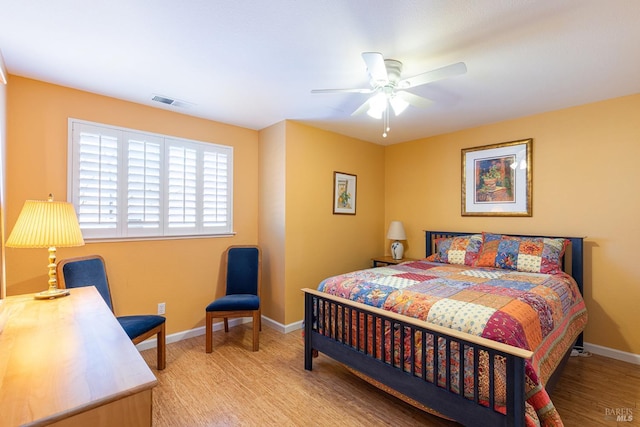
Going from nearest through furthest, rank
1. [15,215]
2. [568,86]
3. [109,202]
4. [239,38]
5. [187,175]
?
[239,38] < [15,215] < [568,86] < [109,202] < [187,175]

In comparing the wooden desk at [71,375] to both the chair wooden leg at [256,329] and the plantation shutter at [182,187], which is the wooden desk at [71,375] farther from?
the plantation shutter at [182,187]

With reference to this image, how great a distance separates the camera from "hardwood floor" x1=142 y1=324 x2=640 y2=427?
2047 millimetres

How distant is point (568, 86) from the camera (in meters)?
2.68

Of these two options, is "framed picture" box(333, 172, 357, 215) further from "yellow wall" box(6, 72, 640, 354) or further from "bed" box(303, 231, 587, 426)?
"bed" box(303, 231, 587, 426)

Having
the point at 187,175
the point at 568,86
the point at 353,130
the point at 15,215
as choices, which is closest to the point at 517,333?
the point at 568,86

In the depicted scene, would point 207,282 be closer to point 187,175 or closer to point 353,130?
point 187,175

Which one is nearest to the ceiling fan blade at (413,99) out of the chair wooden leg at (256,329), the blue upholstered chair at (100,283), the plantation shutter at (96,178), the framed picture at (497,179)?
→ the framed picture at (497,179)

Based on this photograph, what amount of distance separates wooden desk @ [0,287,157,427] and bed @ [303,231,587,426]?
1507mm

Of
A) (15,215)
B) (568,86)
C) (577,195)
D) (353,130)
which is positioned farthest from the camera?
(353,130)

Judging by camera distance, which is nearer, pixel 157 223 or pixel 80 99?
pixel 80 99

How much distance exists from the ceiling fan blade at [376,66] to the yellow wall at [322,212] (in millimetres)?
1635

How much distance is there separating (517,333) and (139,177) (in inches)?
133

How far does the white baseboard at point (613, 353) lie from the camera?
283cm

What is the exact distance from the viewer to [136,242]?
3.05 metres
